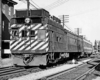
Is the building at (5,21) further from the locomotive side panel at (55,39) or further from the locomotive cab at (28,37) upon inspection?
the locomotive cab at (28,37)

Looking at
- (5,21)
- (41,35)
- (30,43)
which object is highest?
(5,21)

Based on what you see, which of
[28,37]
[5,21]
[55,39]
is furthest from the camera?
[5,21]

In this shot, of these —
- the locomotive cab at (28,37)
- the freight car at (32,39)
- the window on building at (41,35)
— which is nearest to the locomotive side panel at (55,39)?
the freight car at (32,39)

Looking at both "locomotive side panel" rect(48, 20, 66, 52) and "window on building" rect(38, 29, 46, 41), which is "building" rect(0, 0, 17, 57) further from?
"window on building" rect(38, 29, 46, 41)

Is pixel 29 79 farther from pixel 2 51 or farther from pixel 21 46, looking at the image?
pixel 2 51

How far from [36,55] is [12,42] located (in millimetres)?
1930

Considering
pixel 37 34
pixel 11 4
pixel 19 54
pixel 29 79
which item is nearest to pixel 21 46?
pixel 19 54

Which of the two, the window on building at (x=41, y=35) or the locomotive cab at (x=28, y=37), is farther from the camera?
the window on building at (x=41, y=35)

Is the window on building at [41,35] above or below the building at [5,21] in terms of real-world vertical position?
below

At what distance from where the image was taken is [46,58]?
39.2 ft

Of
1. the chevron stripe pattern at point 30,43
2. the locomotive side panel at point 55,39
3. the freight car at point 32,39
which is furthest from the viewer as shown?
the locomotive side panel at point 55,39

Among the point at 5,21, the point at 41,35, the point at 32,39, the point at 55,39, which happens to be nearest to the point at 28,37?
the point at 32,39

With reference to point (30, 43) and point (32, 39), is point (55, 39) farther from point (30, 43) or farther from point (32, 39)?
point (30, 43)

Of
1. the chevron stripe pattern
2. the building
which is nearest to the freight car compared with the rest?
the chevron stripe pattern
